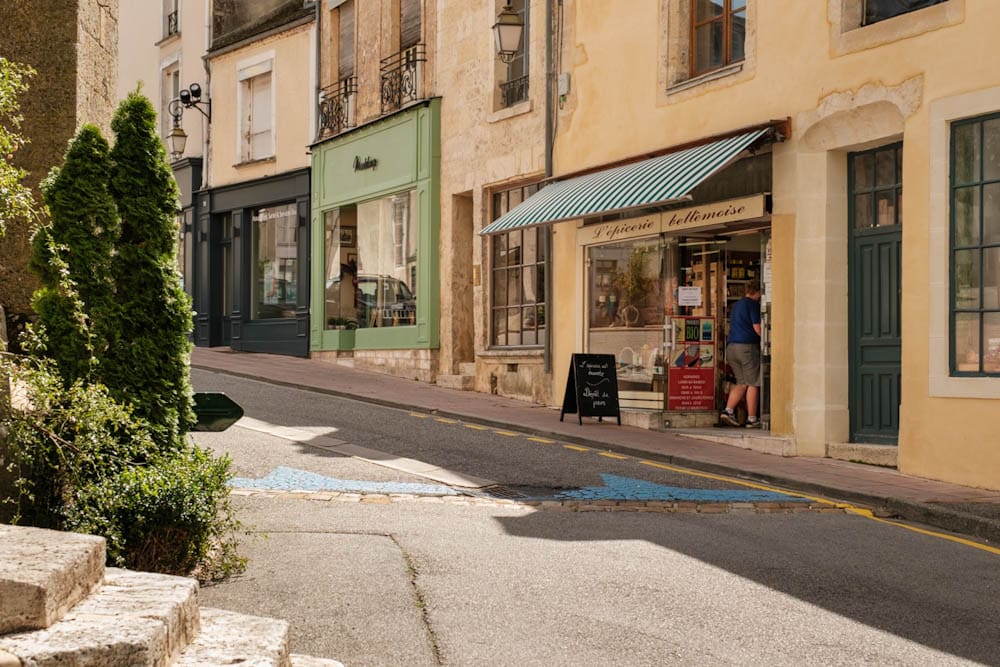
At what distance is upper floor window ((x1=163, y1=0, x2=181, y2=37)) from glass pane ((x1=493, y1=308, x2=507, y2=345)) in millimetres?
14649

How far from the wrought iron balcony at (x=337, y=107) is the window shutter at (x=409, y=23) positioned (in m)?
1.74

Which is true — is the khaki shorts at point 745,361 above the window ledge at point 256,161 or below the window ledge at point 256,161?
below

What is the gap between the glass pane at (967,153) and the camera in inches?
439

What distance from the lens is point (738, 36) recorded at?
47.5ft

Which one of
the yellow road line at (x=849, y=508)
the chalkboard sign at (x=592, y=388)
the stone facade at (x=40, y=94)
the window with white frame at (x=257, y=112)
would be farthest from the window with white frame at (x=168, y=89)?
the stone facade at (x=40, y=94)

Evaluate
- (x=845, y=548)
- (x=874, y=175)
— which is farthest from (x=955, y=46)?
(x=845, y=548)

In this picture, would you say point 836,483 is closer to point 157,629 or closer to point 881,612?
point 881,612

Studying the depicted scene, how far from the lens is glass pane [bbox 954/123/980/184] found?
11.1 meters

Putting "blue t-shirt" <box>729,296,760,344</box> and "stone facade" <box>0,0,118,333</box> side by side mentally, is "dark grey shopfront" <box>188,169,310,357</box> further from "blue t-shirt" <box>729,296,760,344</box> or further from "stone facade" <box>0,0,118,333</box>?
"stone facade" <box>0,0,118,333</box>

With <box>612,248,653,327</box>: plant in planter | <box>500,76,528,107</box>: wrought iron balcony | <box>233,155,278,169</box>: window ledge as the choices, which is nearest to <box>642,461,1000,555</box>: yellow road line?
<box>612,248,653,327</box>: plant in planter

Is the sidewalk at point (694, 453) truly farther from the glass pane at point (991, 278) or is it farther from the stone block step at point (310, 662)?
the stone block step at point (310, 662)

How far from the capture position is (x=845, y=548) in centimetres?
788

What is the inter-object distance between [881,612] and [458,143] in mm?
15287

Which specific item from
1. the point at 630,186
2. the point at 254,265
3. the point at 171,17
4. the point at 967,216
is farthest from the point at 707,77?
the point at 171,17
